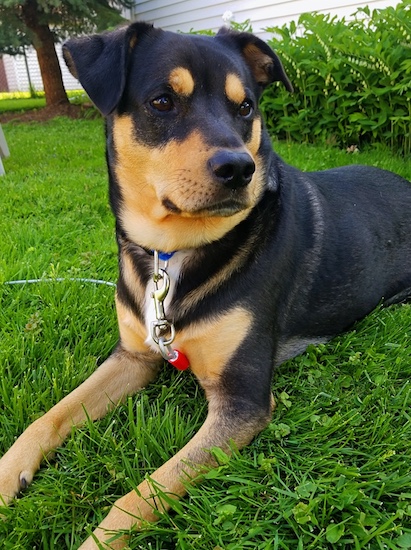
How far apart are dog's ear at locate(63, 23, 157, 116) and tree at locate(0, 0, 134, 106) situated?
9846 millimetres

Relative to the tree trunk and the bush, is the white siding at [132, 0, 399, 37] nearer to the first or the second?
the bush

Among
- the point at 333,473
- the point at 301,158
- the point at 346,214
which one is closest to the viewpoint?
the point at 333,473

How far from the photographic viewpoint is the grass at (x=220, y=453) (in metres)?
1.74

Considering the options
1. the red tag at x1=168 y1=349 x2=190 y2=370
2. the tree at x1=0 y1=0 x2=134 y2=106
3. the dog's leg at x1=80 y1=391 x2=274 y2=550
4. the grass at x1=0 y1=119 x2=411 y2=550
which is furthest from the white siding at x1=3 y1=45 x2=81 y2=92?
the dog's leg at x1=80 y1=391 x2=274 y2=550

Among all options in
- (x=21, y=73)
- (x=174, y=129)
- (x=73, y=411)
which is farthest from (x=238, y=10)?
(x=21, y=73)

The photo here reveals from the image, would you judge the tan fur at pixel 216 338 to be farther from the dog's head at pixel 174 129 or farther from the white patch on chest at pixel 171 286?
the dog's head at pixel 174 129

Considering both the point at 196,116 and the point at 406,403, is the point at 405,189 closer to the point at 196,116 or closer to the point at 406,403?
the point at 406,403

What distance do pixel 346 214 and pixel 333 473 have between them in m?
1.58

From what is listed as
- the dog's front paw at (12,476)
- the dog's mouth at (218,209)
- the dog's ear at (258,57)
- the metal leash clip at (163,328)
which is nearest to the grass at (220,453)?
the dog's front paw at (12,476)

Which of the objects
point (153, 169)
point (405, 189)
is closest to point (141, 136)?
point (153, 169)

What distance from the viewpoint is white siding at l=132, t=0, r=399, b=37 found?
849 centimetres

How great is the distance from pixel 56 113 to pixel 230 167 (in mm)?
12310

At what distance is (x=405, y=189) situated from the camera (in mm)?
3445

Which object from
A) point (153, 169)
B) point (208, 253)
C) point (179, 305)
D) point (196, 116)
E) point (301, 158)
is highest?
point (196, 116)
